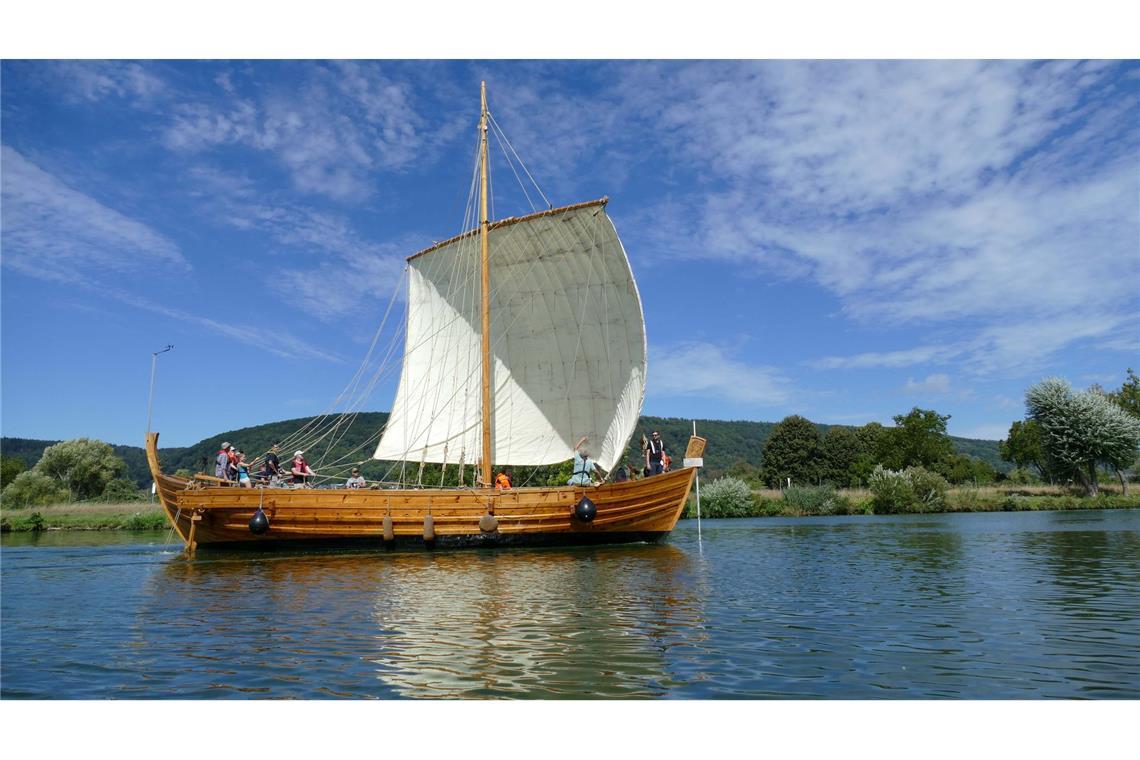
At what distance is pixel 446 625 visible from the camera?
8898mm

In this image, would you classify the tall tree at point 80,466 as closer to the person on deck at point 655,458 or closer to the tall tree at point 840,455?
the person on deck at point 655,458

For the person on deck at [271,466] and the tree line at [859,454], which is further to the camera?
the tree line at [859,454]

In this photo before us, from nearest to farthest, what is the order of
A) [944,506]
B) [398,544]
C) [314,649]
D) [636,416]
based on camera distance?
[314,649]
[398,544]
[636,416]
[944,506]

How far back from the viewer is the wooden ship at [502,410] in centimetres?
1923

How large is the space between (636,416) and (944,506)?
28048 mm

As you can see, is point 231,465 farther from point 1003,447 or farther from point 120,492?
point 1003,447

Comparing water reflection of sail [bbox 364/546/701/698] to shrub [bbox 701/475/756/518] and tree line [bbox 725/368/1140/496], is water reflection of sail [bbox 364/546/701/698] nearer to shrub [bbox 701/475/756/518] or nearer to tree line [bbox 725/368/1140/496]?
shrub [bbox 701/475/756/518]

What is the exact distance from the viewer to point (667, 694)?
5766 mm

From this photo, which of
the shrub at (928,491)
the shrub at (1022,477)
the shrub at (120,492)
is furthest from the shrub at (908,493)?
the shrub at (120,492)

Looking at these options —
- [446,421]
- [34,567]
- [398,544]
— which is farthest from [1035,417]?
[34,567]

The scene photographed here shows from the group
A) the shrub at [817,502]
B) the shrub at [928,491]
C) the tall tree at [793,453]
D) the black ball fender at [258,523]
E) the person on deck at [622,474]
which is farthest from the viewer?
the tall tree at [793,453]

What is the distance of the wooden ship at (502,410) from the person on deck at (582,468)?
76 centimetres

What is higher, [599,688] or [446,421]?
[446,421]

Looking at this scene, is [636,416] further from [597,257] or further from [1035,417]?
[1035,417]
